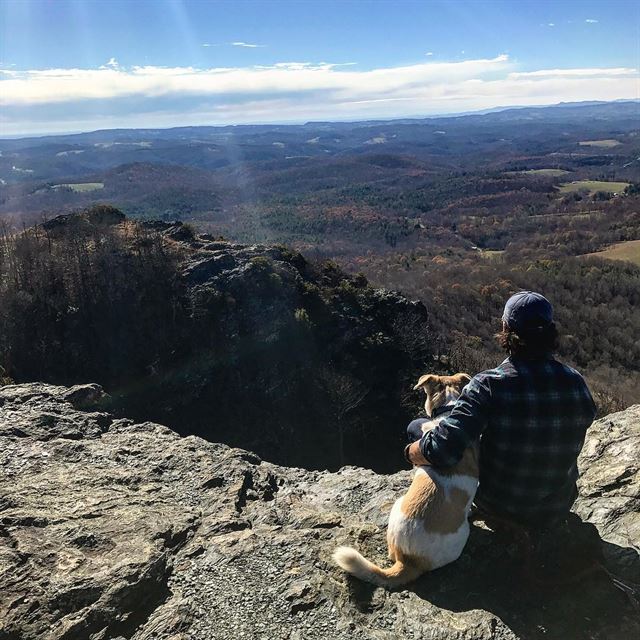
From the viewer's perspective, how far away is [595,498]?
5.75m

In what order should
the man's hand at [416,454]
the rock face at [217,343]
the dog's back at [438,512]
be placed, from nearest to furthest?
the dog's back at [438,512], the man's hand at [416,454], the rock face at [217,343]

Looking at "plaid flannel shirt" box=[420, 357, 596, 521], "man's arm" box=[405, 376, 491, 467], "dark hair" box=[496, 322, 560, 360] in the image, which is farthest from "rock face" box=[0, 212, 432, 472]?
"dark hair" box=[496, 322, 560, 360]

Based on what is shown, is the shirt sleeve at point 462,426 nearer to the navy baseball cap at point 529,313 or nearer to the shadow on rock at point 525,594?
the navy baseball cap at point 529,313

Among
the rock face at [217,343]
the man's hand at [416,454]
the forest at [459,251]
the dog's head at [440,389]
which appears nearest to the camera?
the man's hand at [416,454]

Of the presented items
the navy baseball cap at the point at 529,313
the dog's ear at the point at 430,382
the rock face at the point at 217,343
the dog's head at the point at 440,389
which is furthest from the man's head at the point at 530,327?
the rock face at the point at 217,343

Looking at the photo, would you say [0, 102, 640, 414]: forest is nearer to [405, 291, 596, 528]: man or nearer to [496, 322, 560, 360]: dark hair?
[405, 291, 596, 528]: man

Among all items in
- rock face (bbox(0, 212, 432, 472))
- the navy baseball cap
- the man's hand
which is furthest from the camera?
rock face (bbox(0, 212, 432, 472))

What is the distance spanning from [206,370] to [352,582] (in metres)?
26.1

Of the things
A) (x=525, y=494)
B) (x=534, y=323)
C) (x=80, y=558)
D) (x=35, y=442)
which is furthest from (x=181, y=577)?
(x=35, y=442)

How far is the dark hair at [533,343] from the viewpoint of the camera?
13.3 feet

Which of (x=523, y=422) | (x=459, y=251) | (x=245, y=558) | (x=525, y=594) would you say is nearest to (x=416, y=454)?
(x=523, y=422)

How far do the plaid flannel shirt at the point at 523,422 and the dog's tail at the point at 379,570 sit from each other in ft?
3.44

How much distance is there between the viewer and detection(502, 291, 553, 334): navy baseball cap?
13.1ft

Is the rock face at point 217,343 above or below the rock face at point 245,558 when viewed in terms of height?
below
